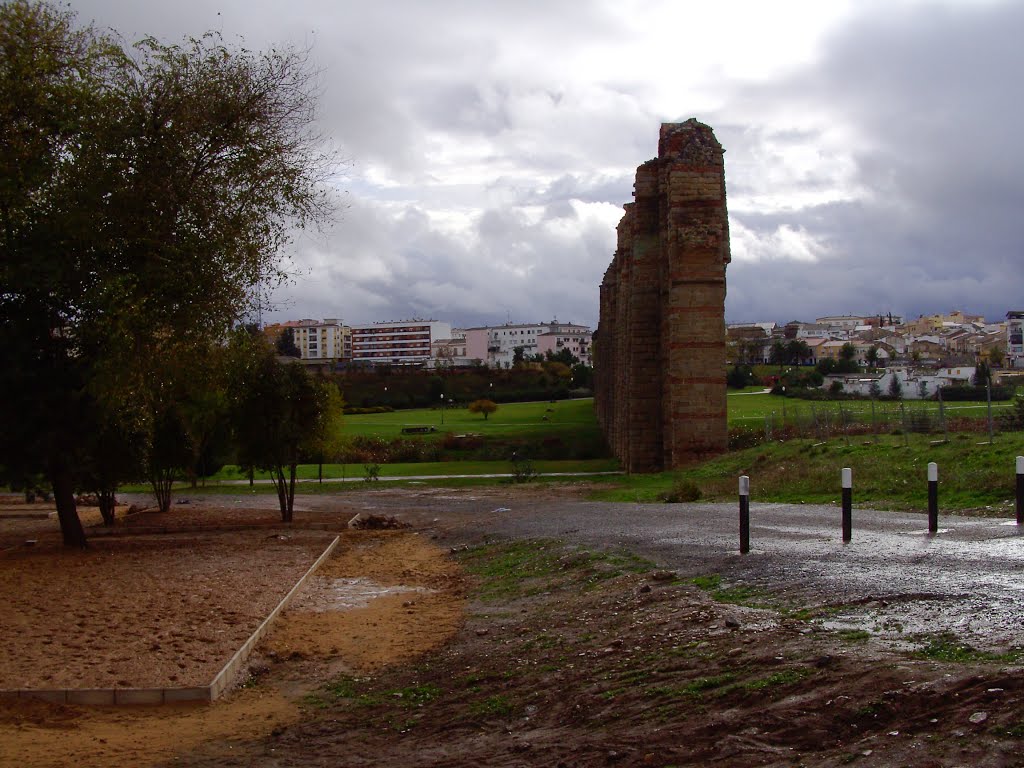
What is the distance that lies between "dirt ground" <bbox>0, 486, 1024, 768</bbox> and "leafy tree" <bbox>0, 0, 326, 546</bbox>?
261 inches

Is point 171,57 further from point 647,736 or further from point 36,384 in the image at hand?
point 647,736

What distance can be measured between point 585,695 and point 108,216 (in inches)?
467

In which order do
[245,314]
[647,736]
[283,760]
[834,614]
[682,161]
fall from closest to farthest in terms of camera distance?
[647,736] < [283,760] < [834,614] < [245,314] < [682,161]

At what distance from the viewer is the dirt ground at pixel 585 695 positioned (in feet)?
17.5

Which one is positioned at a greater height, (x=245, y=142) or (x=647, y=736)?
(x=245, y=142)

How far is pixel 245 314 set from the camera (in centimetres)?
1752

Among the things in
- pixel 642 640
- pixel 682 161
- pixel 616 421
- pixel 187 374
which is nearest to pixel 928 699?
pixel 642 640

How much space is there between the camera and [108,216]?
15.5 meters

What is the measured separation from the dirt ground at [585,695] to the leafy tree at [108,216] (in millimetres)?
6640

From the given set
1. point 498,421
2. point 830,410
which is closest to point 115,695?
point 830,410

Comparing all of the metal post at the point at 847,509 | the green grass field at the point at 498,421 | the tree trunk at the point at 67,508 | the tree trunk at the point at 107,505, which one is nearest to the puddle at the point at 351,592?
→ the metal post at the point at 847,509

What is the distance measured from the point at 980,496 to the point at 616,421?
27442 mm

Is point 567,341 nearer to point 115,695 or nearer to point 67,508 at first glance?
point 67,508

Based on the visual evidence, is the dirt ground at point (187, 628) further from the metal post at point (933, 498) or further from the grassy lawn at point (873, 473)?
the grassy lawn at point (873, 473)
